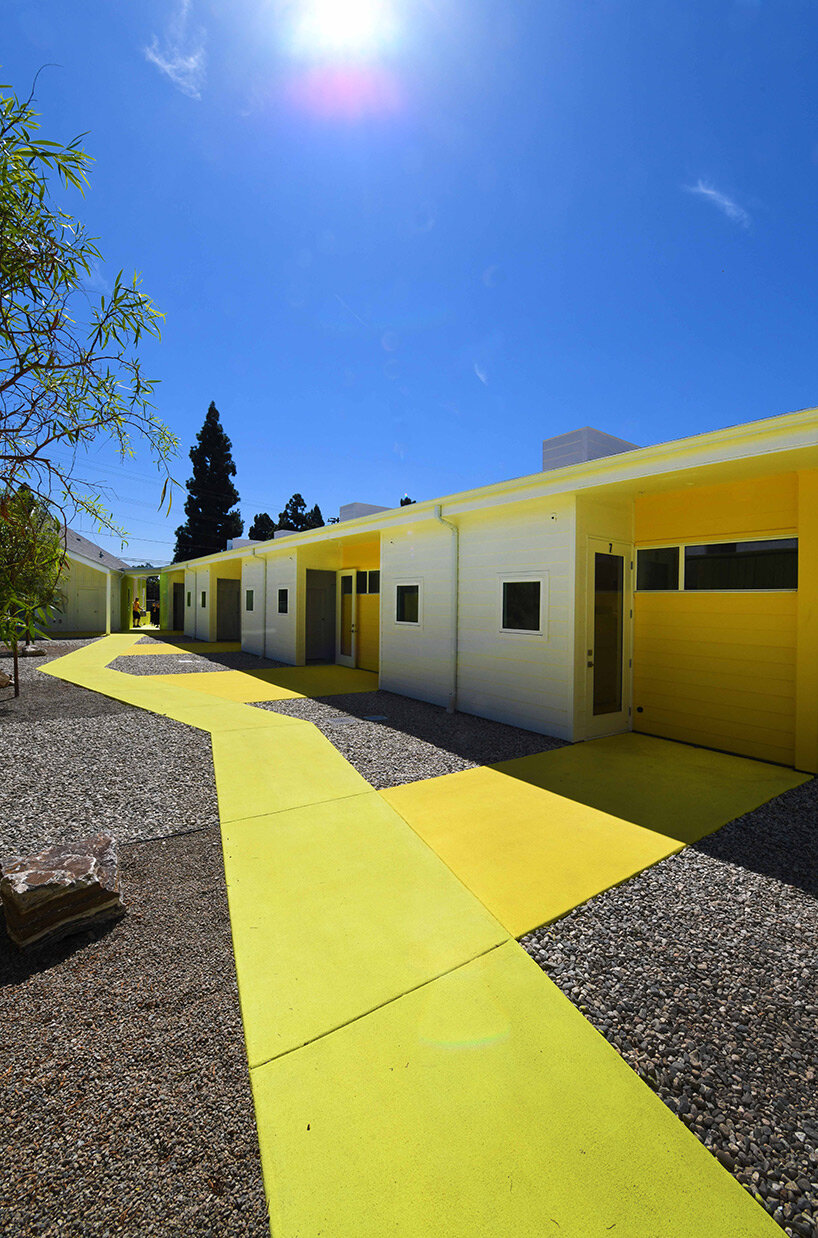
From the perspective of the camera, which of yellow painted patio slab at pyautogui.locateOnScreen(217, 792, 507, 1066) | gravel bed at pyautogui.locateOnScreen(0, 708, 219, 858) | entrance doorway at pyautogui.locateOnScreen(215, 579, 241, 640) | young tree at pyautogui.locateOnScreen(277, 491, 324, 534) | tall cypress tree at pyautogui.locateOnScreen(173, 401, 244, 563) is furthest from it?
young tree at pyautogui.locateOnScreen(277, 491, 324, 534)

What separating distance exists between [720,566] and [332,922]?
5.71 m

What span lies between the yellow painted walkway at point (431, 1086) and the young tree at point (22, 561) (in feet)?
5.76

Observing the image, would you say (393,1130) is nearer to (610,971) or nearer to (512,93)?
(610,971)

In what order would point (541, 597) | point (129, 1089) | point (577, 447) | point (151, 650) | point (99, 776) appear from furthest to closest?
point (151, 650)
point (577, 447)
point (541, 597)
point (99, 776)
point (129, 1089)

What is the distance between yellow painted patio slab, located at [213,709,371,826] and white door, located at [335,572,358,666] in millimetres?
6099

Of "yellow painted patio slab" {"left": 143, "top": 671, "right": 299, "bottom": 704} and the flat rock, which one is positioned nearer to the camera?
the flat rock

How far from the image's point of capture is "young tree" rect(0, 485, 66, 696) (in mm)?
1778

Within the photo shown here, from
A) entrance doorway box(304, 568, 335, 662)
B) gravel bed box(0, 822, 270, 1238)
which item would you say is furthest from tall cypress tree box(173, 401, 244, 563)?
gravel bed box(0, 822, 270, 1238)

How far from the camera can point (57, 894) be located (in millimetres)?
2285

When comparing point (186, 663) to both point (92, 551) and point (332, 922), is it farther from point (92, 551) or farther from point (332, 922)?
point (92, 551)

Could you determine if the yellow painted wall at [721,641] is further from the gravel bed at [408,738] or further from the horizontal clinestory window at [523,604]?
the gravel bed at [408,738]

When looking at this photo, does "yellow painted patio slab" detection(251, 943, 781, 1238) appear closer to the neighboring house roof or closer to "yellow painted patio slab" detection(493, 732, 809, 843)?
"yellow painted patio slab" detection(493, 732, 809, 843)

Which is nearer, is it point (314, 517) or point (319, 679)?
point (319, 679)

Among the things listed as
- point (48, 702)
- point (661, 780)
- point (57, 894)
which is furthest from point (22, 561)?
point (48, 702)
